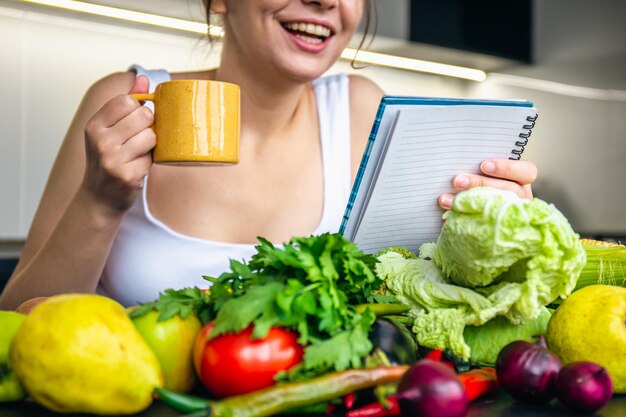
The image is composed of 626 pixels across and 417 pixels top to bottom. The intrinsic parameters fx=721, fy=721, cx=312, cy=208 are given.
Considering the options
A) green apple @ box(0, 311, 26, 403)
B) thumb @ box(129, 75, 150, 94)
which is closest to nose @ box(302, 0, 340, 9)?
thumb @ box(129, 75, 150, 94)

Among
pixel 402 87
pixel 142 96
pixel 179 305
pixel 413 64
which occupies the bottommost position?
pixel 179 305

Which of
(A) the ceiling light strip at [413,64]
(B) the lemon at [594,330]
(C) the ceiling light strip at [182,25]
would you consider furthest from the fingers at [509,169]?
(A) the ceiling light strip at [413,64]

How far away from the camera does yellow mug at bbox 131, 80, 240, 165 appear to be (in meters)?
0.99

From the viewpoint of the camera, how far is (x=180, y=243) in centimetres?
160

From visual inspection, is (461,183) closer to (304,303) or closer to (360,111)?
(304,303)

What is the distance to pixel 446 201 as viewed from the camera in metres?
1.04

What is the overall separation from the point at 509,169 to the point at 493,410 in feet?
1.63

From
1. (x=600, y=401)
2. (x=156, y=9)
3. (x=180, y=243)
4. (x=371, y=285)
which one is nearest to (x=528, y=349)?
(x=600, y=401)

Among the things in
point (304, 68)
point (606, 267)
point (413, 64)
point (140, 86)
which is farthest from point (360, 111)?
point (413, 64)

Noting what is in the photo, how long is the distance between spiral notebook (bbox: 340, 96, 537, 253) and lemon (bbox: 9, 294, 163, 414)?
0.44 metres

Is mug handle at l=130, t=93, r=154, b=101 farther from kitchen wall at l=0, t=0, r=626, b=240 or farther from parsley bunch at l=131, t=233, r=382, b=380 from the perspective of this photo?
kitchen wall at l=0, t=0, r=626, b=240

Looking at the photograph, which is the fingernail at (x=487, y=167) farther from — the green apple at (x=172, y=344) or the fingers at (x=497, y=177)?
the green apple at (x=172, y=344)

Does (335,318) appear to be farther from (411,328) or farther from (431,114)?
(431,114)

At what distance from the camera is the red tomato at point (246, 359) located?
0.67 metres
